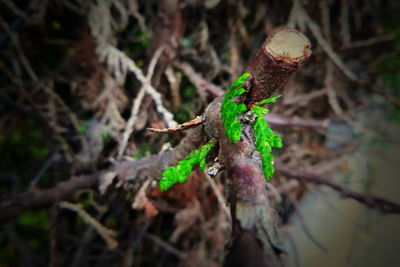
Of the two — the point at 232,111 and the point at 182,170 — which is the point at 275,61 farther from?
the point at 182,170

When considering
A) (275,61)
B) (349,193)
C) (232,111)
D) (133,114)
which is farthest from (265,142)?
(349,193)

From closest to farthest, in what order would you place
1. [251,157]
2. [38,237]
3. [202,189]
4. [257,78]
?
[251,157] → [257,78] → [202,189] → [38,237]

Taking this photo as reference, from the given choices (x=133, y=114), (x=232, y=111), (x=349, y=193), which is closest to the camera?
(x=232, y=111)

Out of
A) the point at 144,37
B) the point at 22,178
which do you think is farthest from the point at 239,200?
the point at 22,178

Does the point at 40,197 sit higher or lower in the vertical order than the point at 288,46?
higher

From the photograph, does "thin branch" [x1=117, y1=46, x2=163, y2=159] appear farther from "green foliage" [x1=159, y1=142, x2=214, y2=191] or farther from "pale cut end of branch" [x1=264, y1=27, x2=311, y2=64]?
"pale cut end of branch" [x1=264, y1=27, x2=311, y2=64]

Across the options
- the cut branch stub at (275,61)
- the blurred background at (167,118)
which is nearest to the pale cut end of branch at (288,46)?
the cut branch stub at (275,61)

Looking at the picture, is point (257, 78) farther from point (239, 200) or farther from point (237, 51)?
point (237, 51)
